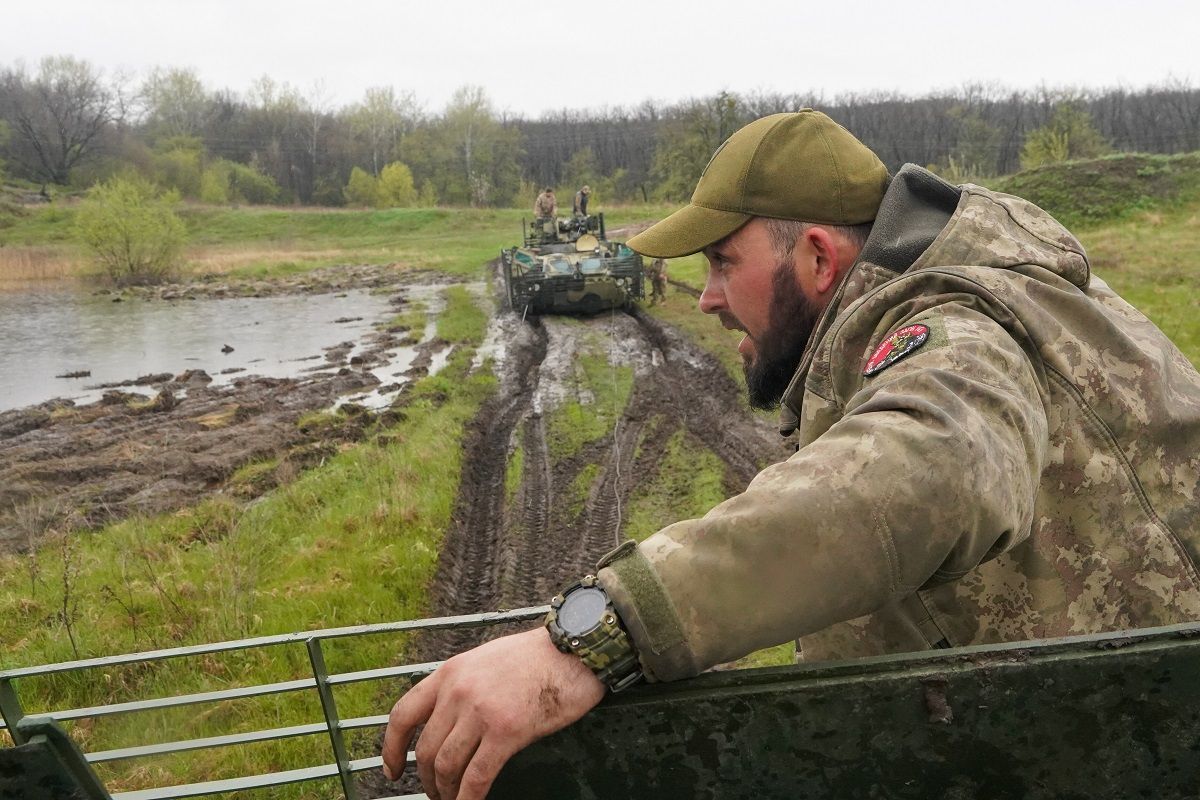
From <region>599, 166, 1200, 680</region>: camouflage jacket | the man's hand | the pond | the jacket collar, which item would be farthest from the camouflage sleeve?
the pond

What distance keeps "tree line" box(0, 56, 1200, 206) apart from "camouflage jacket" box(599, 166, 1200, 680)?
151 feet

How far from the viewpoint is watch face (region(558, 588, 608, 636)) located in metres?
1.16

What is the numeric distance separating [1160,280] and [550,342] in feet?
33.2

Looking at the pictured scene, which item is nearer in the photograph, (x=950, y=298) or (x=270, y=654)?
(x=950, y=298)

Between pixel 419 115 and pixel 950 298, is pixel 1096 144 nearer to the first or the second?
pixel 950 298

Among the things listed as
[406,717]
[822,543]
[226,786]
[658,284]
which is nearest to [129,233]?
[658,284]

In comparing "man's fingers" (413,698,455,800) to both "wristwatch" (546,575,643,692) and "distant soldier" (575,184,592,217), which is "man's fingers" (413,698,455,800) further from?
"distant soldier" (575,184,592,217)

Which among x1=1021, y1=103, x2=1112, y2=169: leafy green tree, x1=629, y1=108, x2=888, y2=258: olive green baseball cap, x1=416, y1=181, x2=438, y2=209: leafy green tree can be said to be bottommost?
x1=629, y1=108, x2=888, y2=258: olive green baseball cap

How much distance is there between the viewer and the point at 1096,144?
112 ft

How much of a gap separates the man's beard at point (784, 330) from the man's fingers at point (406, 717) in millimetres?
1197

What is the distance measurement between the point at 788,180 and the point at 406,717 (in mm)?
1324

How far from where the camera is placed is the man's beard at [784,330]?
203 centimetres

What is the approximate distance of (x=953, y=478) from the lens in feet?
3.74

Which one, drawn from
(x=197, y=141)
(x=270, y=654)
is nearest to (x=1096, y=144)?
(x=270, y=654)
